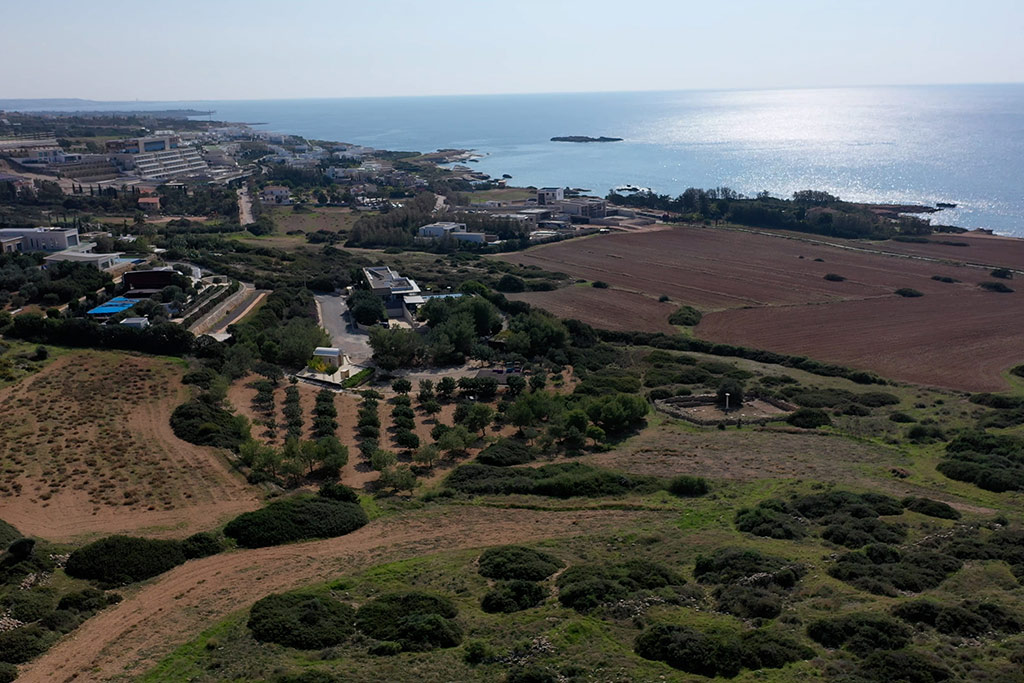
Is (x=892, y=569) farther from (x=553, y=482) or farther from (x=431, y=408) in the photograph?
(x=431, y=408)

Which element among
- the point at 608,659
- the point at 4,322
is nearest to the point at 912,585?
the point at 608,659

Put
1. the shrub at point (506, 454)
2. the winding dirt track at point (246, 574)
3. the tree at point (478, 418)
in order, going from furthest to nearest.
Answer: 1. the tree at point (478, 418)
2. the shrub at point (506, 454)
3. the winding dirt track at point (246, 574)

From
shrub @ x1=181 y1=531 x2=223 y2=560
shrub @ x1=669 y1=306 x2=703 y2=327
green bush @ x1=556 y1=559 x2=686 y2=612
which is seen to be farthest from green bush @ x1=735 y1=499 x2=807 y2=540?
shrub @ x1=669 y1=306 x2=703 y2=327

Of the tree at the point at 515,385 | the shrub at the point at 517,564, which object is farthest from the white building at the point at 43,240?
the shrub at the point at 517,564

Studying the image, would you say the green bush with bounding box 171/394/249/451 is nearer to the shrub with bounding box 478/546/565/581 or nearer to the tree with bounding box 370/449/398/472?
the tree with bounding box 370/449/398/472

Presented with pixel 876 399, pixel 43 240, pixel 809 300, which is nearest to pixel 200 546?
pixel 876 399

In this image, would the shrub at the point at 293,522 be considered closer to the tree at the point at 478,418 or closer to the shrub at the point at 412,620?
the shrub at the point at 412,620
